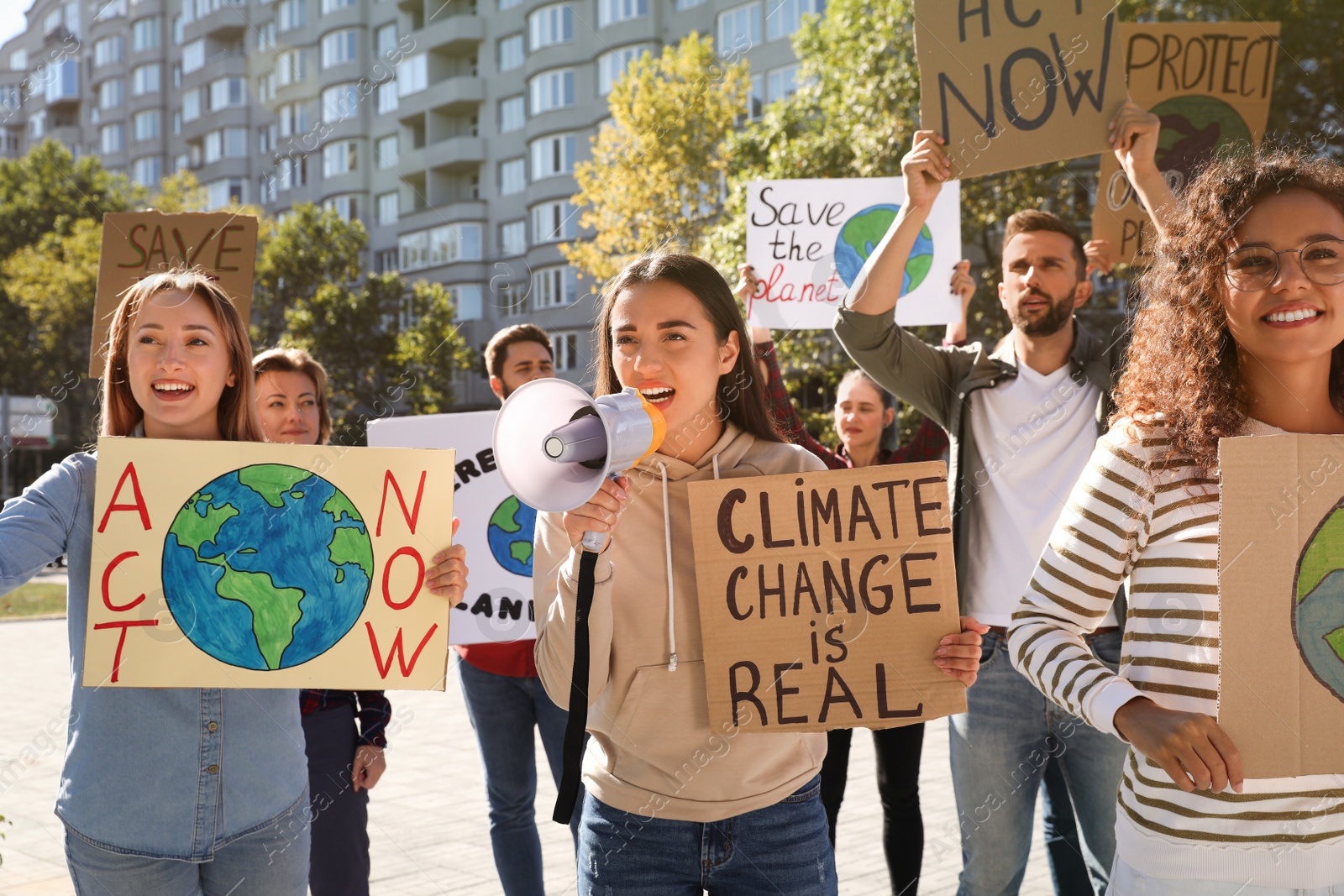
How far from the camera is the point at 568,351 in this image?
39.6 m

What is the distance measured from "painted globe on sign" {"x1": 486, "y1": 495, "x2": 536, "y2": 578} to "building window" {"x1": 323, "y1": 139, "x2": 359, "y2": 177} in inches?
1920

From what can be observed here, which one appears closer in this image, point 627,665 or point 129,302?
point 627,665

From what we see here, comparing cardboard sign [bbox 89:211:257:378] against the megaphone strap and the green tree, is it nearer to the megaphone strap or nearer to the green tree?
the megaphone strap

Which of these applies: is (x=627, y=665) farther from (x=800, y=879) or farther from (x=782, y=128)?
(x=782, y=128)

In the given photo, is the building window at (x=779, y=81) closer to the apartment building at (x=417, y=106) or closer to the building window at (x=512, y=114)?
the apartment building at (x=417, y=106)

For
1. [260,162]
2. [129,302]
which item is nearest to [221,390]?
[129,302]

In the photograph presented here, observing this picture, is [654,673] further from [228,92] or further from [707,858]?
[228,92]

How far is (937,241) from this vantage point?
207 inches

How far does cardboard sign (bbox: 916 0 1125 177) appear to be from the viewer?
3.28m

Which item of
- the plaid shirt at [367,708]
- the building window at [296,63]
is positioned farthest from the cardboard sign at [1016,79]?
the building window at [296,63]

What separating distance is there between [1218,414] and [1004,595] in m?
1.47

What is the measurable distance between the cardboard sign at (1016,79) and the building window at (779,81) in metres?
31.8

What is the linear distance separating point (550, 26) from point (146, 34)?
3155 cm

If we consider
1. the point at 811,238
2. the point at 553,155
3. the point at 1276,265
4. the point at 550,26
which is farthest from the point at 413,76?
the point at 1276,265
